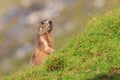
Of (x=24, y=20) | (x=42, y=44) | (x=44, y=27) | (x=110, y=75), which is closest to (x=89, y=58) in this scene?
(x=110, y=75)

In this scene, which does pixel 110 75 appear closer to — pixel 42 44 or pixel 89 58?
pixel 89 58

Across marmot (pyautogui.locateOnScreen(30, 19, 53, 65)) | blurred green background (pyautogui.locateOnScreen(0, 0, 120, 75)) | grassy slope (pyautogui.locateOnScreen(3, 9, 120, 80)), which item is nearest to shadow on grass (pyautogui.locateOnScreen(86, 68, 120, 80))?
grassy slope (pyautogui.locateOnScreen(3, 9, 120, 80))

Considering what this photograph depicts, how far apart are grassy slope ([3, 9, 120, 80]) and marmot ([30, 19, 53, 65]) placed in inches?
62.9

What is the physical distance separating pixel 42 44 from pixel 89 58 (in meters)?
3.32

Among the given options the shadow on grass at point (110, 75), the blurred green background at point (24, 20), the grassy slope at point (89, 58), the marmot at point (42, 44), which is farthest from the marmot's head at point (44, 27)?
the blurred green background at point (24, 20)

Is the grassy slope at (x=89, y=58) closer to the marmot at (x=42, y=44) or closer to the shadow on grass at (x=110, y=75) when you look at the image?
the shadow on grass at (x=110, y=75)

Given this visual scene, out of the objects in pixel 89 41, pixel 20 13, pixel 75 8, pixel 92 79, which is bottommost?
pixel 92 79

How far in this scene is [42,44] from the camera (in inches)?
624

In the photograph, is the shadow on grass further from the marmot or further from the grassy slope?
the marmot

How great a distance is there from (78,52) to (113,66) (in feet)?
6.21

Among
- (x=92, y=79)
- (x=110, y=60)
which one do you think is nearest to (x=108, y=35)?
(x=110, y=60)

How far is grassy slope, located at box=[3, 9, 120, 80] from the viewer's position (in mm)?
11859

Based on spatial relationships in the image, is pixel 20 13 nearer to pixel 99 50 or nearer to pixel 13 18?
pixel 13 18

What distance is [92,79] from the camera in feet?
37.2
